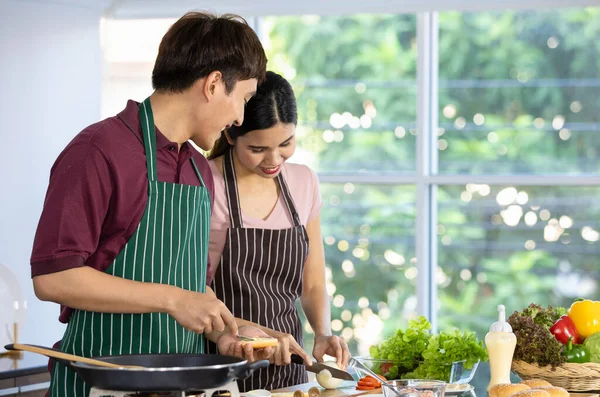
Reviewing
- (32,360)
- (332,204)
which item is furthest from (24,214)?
(332,204)

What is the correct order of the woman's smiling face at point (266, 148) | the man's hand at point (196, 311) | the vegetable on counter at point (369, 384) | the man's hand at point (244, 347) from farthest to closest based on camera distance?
the woman's smiling face at point (266, 148), the vegetable on counter at point (369, 384), the man's hand at point (244, 347), the man's hand at point (196, 311)

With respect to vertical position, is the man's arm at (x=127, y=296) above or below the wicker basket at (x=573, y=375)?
above

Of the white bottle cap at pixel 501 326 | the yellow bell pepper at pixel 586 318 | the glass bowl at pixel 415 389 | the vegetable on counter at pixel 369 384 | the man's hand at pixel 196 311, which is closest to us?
the man's hand at pixel 196 311

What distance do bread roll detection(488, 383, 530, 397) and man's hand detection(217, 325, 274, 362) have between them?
54cm

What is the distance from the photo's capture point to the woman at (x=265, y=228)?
2508 millimetres

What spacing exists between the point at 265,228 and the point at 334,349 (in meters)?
0.44

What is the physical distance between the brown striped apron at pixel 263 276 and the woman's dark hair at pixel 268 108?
195 millimetres

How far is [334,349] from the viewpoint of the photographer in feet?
7.92

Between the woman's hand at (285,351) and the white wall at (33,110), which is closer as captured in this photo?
the woman's hand at (285,351)

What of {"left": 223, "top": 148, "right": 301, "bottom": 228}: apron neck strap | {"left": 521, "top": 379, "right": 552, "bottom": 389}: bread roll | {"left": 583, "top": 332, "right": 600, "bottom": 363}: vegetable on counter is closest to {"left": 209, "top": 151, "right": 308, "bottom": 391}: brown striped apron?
{"left": 223, "top": 148, "right": 301, "bottom": 228}: apron neck strap

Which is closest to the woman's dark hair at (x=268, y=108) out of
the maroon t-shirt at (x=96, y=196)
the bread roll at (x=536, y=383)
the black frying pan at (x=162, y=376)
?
the maroon t-shirt at (x=96, y=196)

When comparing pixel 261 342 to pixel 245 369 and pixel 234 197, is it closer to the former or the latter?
pixel 245 369

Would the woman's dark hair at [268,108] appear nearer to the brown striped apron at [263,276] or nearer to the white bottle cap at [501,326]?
the brown striped apron at [263,276]

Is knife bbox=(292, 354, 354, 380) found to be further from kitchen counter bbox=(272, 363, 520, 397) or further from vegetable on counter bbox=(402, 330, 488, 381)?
A: vegetable on counter bbox=(402, 330, 488, 381)
